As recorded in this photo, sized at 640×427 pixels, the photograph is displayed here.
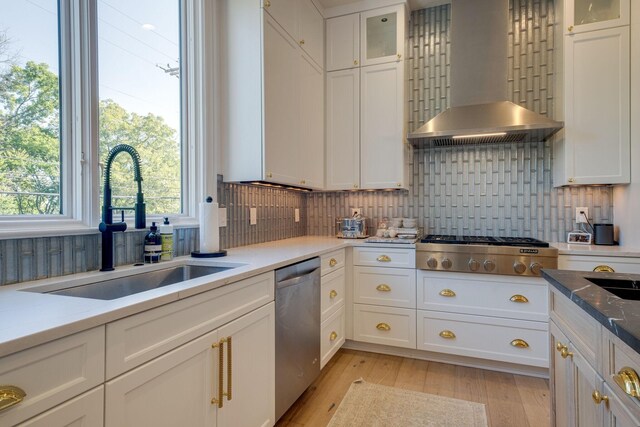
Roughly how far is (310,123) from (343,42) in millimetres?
905

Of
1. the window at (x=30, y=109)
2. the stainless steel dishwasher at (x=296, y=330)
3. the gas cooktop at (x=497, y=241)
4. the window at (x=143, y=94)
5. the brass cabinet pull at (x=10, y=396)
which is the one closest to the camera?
the brass cabinet pull at (x=10, y=396)

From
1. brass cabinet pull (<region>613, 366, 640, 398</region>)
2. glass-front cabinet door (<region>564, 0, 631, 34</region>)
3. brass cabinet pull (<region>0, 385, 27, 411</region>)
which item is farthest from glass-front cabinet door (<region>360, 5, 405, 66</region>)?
brass cabinet pull (<region>0, 385, 27, 411</region>)

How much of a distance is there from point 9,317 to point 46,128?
0.91 meters

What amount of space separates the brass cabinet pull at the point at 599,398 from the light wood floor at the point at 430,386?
121 centimetres

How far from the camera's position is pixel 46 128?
1.38 meters

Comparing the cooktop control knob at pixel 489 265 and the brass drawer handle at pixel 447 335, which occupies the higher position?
the cooktop control knob at pixel 489 265

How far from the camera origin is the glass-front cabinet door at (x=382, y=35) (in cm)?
295

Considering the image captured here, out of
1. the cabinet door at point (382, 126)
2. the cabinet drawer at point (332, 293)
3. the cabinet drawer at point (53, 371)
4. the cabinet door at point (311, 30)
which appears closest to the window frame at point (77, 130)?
the cabinet drawer at point (53, 371)

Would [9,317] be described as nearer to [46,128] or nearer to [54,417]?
[54,417]

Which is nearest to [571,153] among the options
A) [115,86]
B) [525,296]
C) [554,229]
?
[554,229]

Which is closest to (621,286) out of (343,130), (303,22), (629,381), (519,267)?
(629,381)

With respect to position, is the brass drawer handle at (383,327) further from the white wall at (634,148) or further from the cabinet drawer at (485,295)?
the white wall at (634,148)

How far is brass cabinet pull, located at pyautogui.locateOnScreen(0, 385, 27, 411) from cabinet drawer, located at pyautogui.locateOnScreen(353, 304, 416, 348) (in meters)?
2.33

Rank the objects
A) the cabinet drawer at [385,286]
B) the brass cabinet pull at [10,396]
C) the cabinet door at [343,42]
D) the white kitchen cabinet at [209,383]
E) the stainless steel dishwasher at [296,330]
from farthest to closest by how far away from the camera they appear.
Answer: the cabinet door at [343,42], the cabinet drawer at [385,286], the stainless steel dishwasher at [296,330], the white kitchen cabinet at [209,383], the brass cabinet pull at [10,396]
